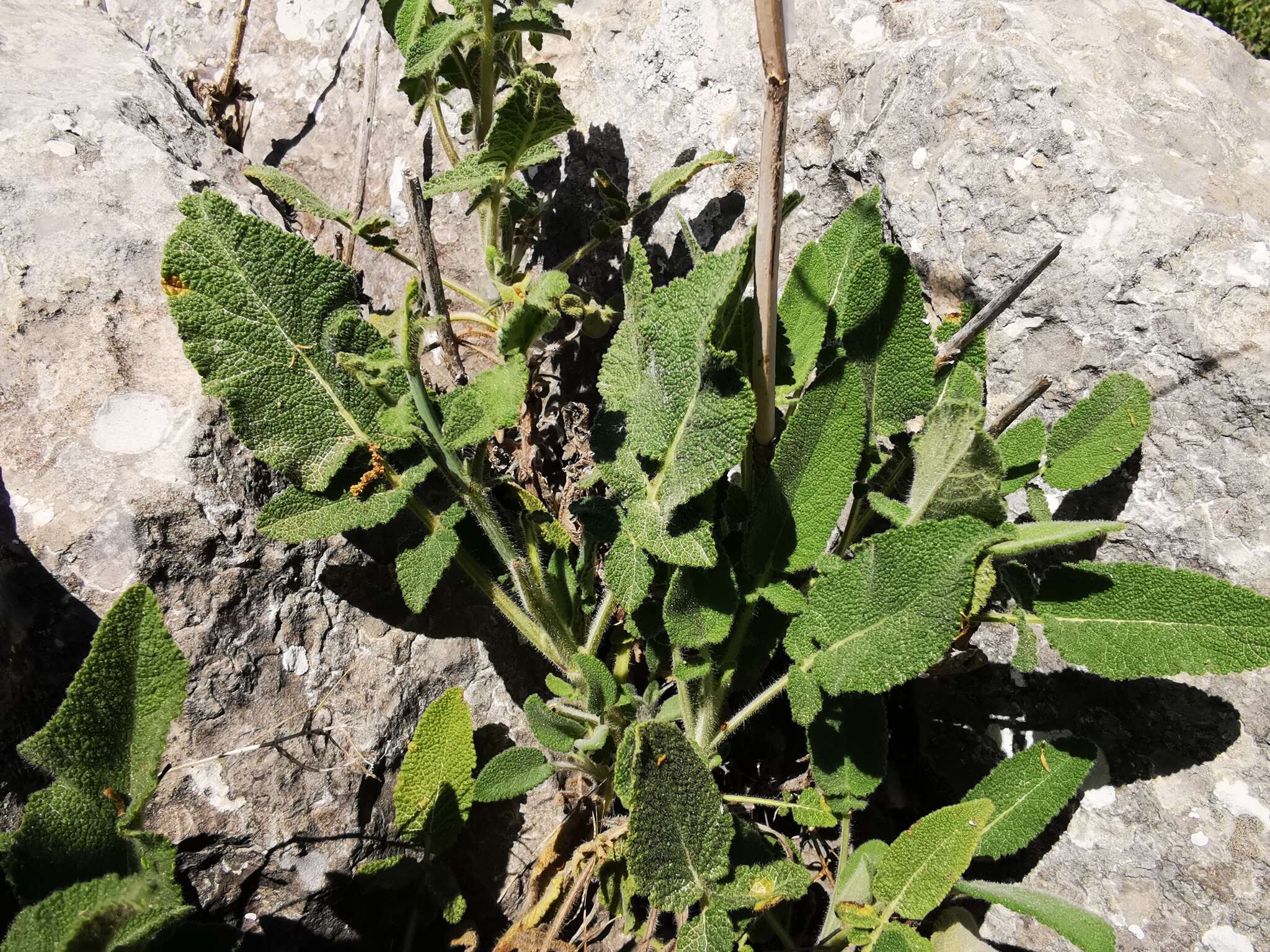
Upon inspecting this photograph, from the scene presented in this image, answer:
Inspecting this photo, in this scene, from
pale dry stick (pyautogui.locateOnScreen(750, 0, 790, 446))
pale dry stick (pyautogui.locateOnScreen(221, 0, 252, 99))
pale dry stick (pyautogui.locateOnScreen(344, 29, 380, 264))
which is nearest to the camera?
pale dry stick (pyautogui.locateOnScreen(750, 0, 790, 446))

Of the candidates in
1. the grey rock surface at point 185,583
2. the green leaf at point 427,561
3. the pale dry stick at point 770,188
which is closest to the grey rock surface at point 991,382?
the grey rock surface at point 185,583

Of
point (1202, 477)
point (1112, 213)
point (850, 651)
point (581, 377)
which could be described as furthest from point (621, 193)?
point (1202, 477)

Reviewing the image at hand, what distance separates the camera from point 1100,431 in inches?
46.9

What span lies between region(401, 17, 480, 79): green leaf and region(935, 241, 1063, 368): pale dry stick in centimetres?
85

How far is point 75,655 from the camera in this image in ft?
3.93

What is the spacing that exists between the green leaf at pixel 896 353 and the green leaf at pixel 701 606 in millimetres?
307

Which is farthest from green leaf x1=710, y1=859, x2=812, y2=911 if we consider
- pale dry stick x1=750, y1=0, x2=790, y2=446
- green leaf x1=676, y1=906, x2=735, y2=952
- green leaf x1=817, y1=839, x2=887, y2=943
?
pale dry stick x1=750, y1=0, x2=790, y2=446

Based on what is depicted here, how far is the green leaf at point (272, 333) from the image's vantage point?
3.90 feet

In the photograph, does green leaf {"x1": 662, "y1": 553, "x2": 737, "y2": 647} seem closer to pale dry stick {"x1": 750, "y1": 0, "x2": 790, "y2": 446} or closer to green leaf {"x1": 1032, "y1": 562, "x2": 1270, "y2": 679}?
pale dry stick {"x1": 750, "y1": 0, "x2": 790, "y2": 446}

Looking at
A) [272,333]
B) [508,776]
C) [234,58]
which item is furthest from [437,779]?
[234,58]

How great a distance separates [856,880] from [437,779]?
2.06 feet

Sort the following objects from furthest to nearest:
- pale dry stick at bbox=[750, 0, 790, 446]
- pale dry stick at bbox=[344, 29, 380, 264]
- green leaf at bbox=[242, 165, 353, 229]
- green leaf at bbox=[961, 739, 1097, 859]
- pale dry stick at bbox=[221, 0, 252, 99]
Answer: pale dry stick at bbox=[221, 0, 252, 99] < pale dry stick at bbox=[344, 29, 380, 264] < green leaf at bbox=[242, 165, 353, 229] < green leaf at bbox=[961, 739, 1097, 859] < pale dry stick at bbox=[750, 0, 790, 446]

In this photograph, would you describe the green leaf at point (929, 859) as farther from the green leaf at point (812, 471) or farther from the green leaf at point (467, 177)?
the green leaf at point (467, 177)

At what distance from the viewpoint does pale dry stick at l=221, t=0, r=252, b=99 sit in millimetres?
1942
